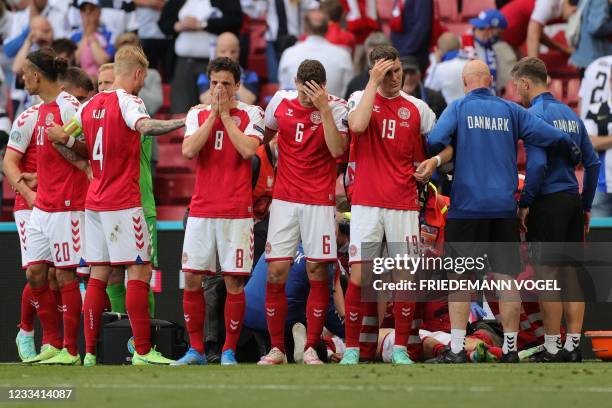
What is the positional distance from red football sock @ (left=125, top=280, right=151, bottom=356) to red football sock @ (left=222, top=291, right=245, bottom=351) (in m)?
0.58

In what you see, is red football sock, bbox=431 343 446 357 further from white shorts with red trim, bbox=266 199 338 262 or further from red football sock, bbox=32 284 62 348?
red football sock, bbox=32 284 62 348

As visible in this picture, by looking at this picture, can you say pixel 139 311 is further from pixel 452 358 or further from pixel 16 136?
pixel 452 358

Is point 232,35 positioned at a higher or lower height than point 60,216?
higher

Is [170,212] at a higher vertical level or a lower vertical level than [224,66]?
lower

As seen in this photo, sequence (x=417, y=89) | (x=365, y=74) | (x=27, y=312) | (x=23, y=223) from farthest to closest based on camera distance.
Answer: (x=365, y=74) < (x=417, y=89) < (x=27, y=312) < (x=23, y=223)

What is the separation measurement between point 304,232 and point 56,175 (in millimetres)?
2046

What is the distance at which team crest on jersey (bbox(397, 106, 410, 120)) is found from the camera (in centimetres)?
1011

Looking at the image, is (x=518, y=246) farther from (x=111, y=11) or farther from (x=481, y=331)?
(x=111, y=11)

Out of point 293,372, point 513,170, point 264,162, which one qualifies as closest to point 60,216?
point 264,162

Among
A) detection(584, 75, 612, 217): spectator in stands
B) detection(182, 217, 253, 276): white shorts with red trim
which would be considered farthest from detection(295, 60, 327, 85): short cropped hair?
detection(584, 75, 612, 217): spectator in stands

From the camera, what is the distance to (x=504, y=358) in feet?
32.8

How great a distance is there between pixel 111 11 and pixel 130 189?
6.20m

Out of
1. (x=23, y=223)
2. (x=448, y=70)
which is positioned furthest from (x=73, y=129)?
(x=448, y=70)

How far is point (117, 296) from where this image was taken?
11.1m
